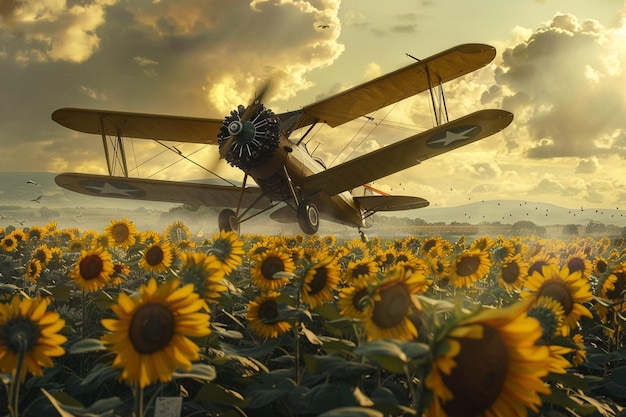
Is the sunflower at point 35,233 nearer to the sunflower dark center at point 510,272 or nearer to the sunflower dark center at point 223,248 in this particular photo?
the sunflower dark center at point 223,248

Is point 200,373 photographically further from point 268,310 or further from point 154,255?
point 154,255

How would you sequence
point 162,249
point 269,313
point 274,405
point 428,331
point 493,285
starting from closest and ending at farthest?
point 428,331, point 274,405, point 269,313, point 162,249, point 493,285

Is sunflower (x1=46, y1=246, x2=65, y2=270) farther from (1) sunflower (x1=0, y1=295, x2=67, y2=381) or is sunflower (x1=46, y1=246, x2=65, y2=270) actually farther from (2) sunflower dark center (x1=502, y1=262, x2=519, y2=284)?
(2) sunflower dark center (x1=502, y1=262, x2=519, y2=284)

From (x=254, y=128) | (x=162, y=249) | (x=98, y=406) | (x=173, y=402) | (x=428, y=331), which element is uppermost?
(x=254, y=128)

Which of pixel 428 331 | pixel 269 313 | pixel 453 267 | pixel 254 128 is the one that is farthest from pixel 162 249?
pixel 254 128

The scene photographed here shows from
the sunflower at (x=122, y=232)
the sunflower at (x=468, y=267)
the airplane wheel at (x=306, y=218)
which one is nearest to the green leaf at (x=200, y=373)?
the sunflower at (x=468, y=267)

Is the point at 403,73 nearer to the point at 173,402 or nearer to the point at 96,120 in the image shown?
the point at 96,120
